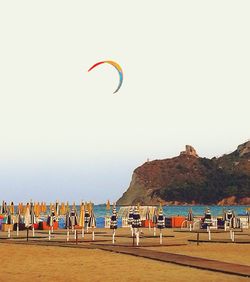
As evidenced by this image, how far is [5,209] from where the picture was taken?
4691cm

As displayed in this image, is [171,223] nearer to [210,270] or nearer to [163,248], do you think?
[163,248]

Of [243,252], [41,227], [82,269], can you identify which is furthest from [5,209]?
[82,269]

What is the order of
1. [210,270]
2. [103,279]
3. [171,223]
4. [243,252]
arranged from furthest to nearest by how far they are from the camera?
[171,223] → [243,252] → [210,270] → [103,279]

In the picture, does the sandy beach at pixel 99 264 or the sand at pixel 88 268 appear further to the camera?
the sandy beach at pixel 99 264

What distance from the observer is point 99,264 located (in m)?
19.7

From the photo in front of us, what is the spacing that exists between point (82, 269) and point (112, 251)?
222 inches

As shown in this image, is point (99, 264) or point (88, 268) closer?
point (88, 268)

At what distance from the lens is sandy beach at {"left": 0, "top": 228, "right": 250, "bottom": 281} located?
16.5 metres

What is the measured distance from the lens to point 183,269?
18.0 metres

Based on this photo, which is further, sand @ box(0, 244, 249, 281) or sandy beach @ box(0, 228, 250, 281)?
sandy beach @ box(0, 228, 250, 281)

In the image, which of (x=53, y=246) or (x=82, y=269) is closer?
(x=82, y=269)

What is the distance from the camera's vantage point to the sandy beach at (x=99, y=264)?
16469mm

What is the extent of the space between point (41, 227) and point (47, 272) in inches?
1128

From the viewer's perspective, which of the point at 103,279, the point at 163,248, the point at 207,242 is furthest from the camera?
the point at 207,242
